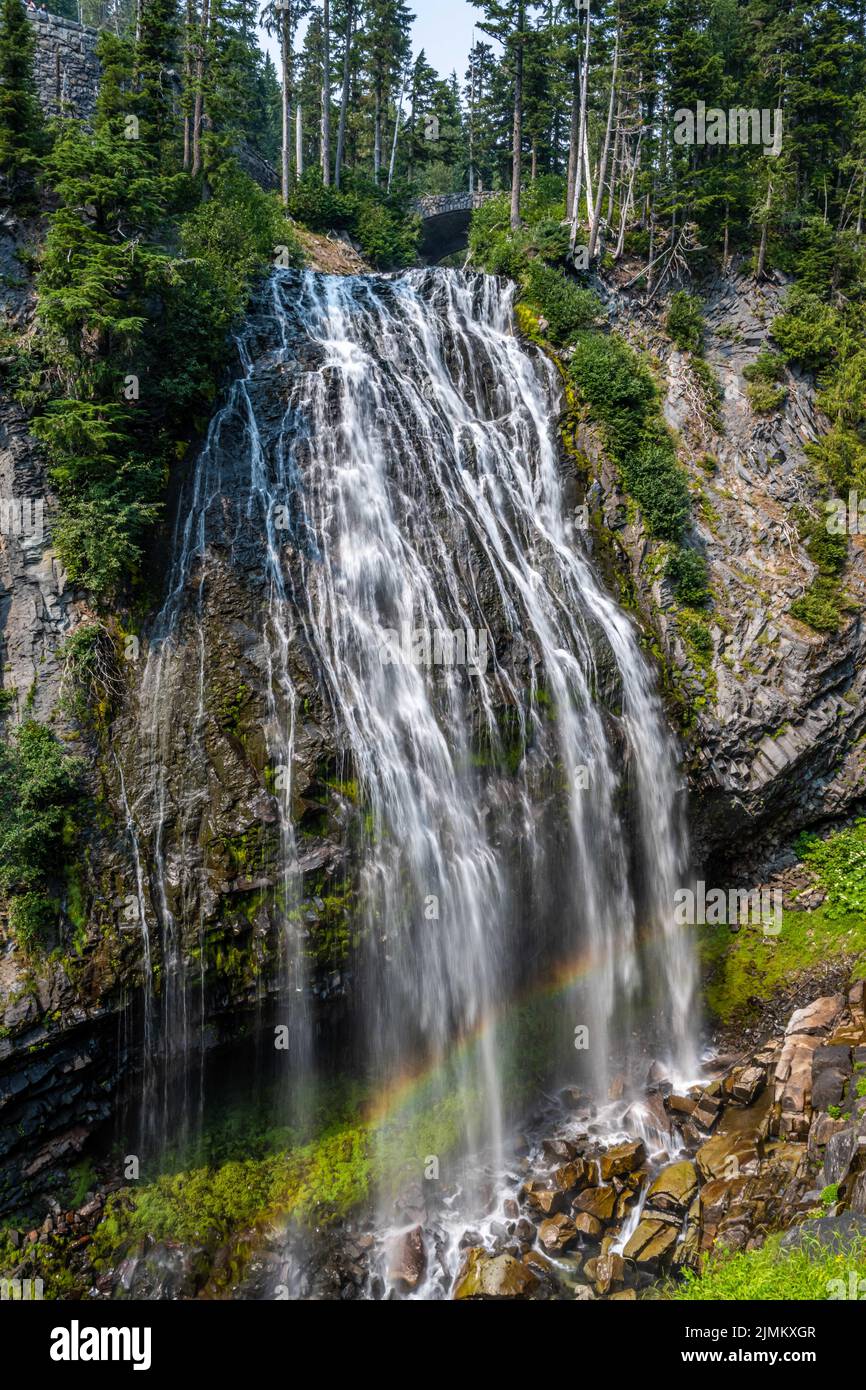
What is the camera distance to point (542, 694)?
15141 millimetres

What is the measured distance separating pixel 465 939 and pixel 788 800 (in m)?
8.61

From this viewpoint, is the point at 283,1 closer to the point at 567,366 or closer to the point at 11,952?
the point at 567,366

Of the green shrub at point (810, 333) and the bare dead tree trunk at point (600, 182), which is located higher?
the bare dead tree trunk at point (600, 182)

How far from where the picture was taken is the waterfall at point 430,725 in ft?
41.1

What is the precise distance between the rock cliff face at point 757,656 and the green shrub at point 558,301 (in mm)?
3895

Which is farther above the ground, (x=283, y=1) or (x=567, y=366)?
(x=283, y=1)

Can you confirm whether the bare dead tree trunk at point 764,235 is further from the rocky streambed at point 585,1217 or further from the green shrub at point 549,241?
the rocky streambed at point 585,1217

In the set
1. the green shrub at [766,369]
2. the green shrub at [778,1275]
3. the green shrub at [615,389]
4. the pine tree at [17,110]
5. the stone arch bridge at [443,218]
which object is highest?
the stone arch bridge at [443,218]

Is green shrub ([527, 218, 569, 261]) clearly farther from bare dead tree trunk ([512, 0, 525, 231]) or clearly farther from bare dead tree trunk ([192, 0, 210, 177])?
bare dead tree trunk ([192, 0, 210, 177])

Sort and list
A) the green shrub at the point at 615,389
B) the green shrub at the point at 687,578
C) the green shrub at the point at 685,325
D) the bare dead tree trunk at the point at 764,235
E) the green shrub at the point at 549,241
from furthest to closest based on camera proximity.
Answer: the green shrub at the point at 549,241 → the bare dead tree trunk at the point at 764,235 → the green shrub at the point at 685,325 → the green shrub at the point at 615,389 → the green shrub at the point at 687,578

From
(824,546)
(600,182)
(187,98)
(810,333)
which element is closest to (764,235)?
(810,333)

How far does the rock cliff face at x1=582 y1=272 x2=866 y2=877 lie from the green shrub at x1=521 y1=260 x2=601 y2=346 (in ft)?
12.8

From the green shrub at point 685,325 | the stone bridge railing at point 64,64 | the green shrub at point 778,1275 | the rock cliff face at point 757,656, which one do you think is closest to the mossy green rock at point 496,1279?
the green shrub at point 778,1275
